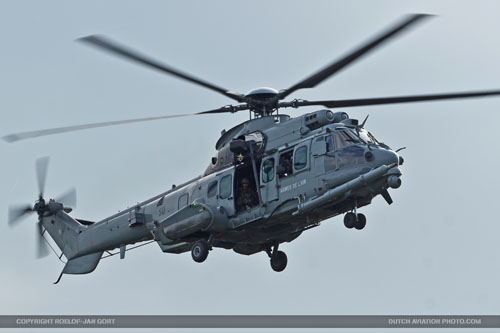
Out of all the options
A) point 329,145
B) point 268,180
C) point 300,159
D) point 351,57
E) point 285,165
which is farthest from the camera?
point 268,180

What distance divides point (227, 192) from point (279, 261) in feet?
9.33

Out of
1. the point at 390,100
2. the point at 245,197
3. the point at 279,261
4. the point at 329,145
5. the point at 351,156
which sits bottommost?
the point at 279,261

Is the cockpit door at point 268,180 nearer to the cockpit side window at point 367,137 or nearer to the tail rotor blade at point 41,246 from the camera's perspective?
the cockpit side window at point 367,137

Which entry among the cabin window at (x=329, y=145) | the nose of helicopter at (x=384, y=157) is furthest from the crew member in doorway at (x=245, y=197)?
the nose of helicopter at (x=384, y=157)

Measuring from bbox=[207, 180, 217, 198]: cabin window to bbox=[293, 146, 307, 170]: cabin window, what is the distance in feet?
A: 8.73

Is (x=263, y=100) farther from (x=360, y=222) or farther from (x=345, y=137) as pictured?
(x=360, y=222)

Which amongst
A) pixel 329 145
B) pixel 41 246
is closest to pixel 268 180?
pixel 329 145

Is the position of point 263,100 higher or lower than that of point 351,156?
higher

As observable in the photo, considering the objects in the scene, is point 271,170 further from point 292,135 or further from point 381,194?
point 381,194

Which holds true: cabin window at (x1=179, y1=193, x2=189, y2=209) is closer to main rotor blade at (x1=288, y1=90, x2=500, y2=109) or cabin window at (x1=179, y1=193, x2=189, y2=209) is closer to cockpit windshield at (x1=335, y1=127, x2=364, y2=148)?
main rotor blade at (x1=288, y1=90, x2=500, y2=109)

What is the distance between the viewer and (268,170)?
71.7 ft

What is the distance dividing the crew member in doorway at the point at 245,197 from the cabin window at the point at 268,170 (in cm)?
62

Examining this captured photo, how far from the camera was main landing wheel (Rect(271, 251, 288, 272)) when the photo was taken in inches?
949

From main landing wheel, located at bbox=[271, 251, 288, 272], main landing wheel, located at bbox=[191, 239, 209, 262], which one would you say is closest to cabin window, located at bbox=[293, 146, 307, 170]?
main landing wheel, located at bbox=[191, 239, 209, 262]
